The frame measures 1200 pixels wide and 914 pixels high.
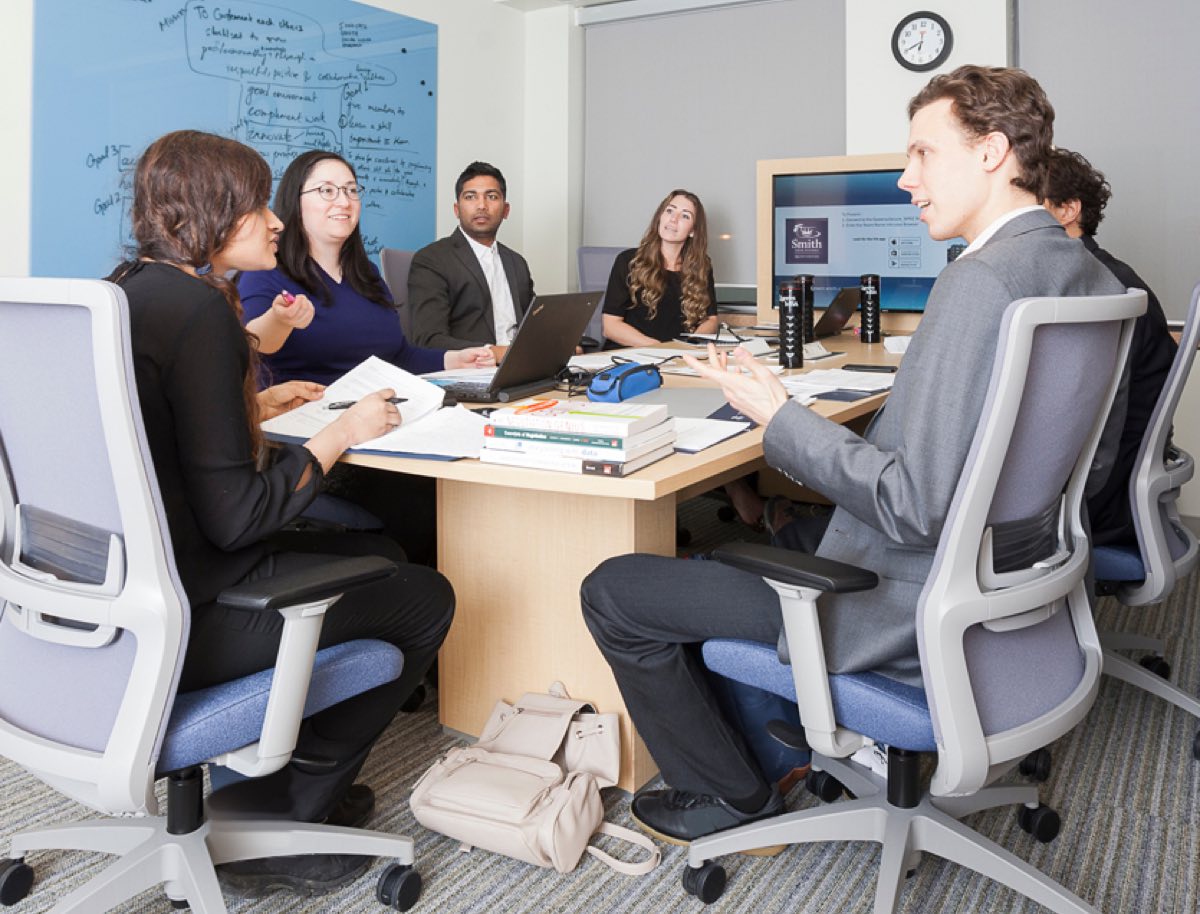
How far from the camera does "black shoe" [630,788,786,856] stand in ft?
5.96

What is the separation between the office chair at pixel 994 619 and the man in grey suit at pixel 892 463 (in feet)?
0.17

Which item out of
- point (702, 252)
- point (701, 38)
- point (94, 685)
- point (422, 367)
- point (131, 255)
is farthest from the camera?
point (701, 38)

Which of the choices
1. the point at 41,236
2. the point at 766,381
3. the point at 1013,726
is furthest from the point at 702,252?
the point at 1013,726

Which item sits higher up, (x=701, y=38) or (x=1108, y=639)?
(x=701, y=38)

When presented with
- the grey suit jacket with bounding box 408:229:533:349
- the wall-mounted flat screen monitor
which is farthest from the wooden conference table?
the grey suit jacket with bounding box 408:229:533:349

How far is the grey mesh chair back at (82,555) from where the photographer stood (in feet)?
3.95

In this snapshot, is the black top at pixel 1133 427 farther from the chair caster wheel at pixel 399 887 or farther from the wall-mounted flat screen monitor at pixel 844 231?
the chair caster wheel at pixel 399 887

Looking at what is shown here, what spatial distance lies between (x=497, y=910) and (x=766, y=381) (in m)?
0.89

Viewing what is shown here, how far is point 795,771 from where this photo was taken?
203 centimetres

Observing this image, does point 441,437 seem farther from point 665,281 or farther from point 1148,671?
point 665,281

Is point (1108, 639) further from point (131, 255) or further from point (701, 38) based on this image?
point (701, 38)

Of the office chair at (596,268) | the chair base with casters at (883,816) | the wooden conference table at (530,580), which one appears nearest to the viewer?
the chair base with casters at (883,816)

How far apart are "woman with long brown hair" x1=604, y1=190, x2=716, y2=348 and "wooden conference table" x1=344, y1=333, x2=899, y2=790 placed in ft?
7.40

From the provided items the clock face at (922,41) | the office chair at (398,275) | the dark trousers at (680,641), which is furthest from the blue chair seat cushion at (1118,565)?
the clock face at (922,41)
